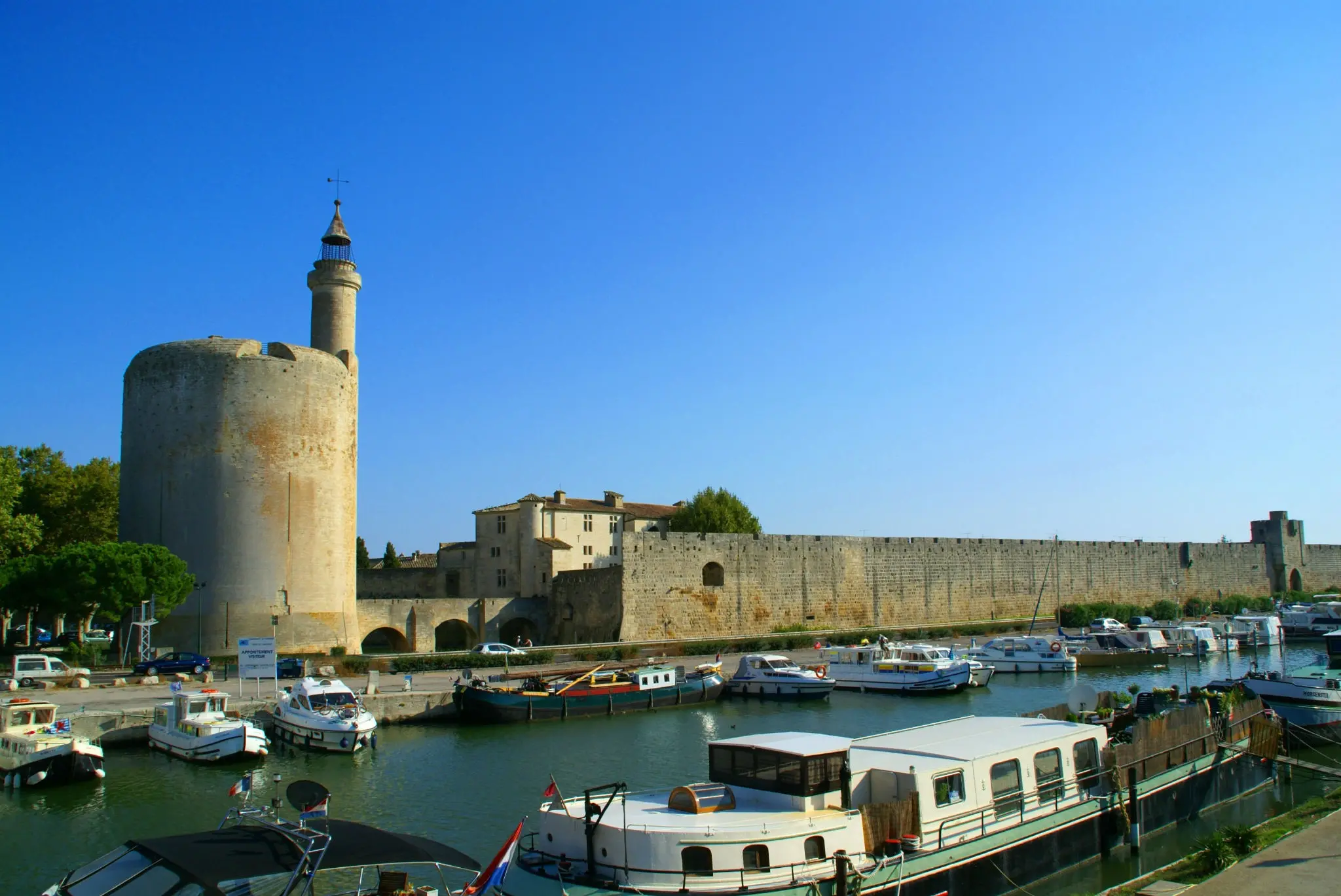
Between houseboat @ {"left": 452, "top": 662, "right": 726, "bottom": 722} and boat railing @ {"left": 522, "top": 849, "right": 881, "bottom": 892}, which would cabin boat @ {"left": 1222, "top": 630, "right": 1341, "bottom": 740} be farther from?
boat railing @ {"left": 522, "top": 849, "right": 881, "bottom": 892}

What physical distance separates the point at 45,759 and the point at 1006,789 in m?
13.8

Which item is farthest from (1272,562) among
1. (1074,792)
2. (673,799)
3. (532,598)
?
(673,799)

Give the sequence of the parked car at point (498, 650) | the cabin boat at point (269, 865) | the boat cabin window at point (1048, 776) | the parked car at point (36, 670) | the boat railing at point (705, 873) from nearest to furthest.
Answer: the cabin boat at point (269, 865)
the boat railing at point (705, 873)
the boat cabin window at point (1048, 776)
the parked car at point (36, 670)
the parked car at point (498, 650)

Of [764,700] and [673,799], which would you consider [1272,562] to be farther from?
[673,799]

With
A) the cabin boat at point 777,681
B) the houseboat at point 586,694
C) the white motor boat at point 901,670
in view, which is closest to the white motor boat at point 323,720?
the houseboat at point 586,694

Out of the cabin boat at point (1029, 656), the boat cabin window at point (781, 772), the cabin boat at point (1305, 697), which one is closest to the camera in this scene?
the boat cabin window at point (781, 772)

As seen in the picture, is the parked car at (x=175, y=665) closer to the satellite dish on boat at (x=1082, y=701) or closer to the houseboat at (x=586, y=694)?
the houseboat at (x=586, y=694)

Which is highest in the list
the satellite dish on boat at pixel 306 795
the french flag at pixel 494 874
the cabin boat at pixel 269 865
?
the satellite dish on boat at pixel 306 795

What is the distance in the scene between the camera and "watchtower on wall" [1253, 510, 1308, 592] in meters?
56.5

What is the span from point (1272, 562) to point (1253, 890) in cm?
5721

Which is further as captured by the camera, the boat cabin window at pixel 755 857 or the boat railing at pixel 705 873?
the boat cabin window at pixel 755 857

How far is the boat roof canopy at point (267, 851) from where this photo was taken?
21.7ft

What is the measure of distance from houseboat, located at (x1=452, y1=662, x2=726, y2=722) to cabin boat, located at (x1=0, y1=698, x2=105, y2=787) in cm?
752

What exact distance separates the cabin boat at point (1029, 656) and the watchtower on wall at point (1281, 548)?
3302 cm
